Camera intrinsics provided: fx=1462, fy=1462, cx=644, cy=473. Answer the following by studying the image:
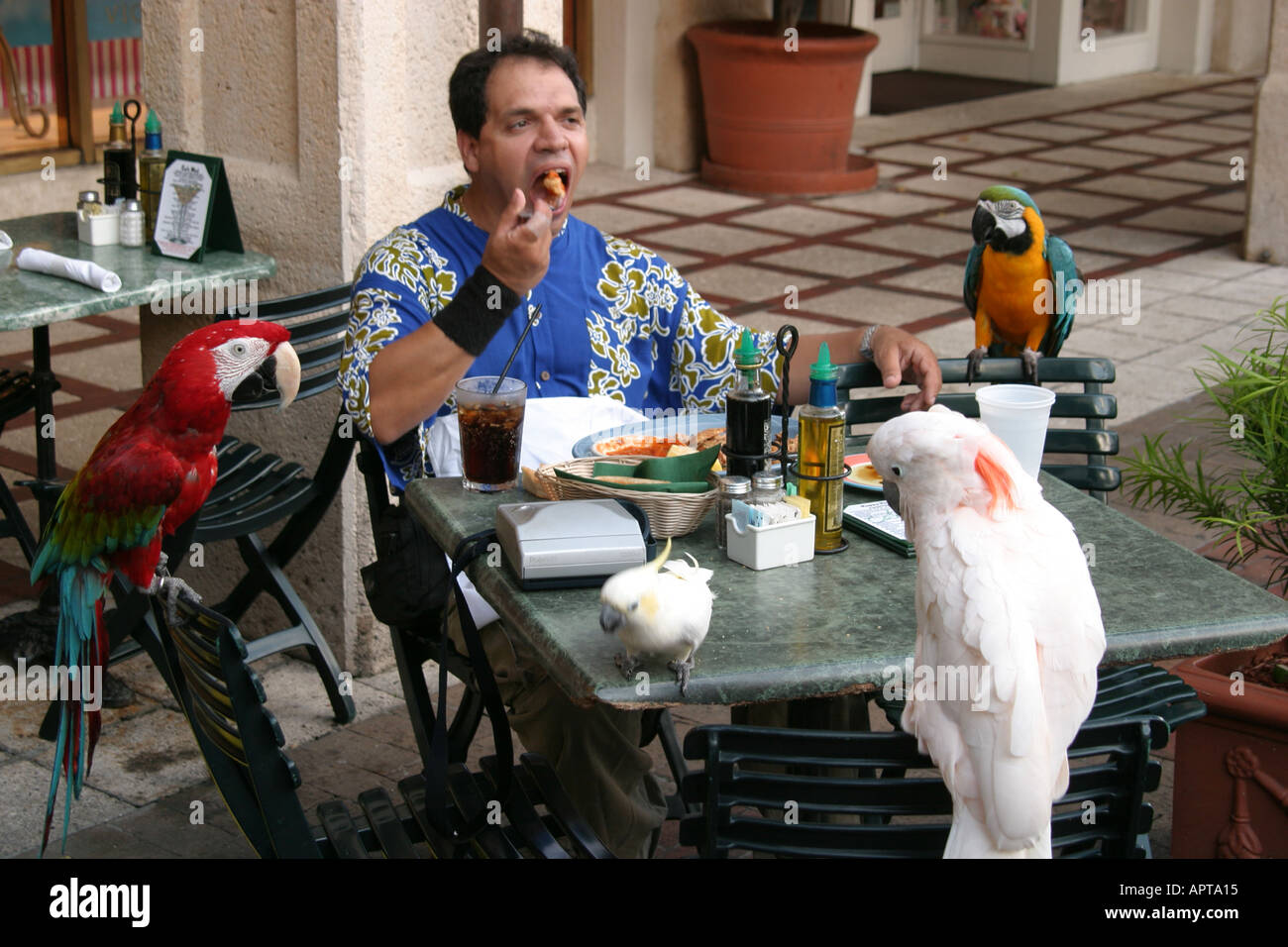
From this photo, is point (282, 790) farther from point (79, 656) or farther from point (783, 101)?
point (783, 101)

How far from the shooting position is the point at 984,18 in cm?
1449

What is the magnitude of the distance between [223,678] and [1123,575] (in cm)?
132

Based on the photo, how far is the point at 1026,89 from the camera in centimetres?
1384

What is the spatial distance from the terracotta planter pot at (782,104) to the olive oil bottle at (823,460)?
745 centimetres

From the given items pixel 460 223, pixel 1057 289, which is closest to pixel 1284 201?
pixel 1057 289

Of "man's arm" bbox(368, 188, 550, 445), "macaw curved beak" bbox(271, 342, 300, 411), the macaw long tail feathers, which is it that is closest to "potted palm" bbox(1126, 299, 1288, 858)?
"man's arm" bbox(368, 188, 550, 445)

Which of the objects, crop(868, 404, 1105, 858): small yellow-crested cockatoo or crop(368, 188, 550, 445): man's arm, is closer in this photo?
crop(868, 404, 1105, 858): small yellow-crested cockatoo

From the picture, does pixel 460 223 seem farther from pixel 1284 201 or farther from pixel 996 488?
pixel 1284 201

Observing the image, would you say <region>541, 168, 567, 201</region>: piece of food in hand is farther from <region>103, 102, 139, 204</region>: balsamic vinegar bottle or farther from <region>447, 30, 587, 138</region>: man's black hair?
<region>103, 102, 139, 204</region>: balsamic vinegar bottle

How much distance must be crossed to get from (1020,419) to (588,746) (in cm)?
93

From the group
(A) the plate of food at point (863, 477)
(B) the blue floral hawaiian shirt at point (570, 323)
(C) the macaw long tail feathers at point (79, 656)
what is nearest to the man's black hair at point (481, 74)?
(B) the blue floral hawaiian shirt at point (570, 323)

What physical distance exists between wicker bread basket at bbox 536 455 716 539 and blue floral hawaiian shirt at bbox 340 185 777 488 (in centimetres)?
46

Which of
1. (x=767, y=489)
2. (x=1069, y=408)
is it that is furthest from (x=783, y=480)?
(x=1069, y=408)

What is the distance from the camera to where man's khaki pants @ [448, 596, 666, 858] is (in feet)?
8.44
